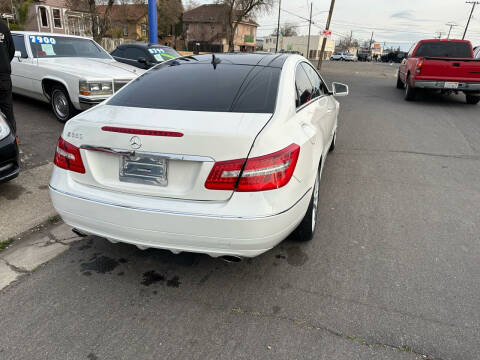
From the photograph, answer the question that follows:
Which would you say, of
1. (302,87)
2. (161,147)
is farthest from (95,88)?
(161,147)

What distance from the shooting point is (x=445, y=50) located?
11.7 metres

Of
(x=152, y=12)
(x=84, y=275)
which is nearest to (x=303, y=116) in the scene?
(x=84, y=275)

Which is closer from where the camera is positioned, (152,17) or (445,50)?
(445,50)

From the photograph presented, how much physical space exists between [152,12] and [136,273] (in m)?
13.1

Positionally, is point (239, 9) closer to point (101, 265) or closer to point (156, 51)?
point (156, 51)

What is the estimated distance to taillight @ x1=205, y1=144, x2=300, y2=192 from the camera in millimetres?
2168

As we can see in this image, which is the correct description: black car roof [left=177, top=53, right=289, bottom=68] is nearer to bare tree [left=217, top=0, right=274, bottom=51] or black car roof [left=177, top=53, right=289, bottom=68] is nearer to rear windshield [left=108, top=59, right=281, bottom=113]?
rear windshield [left=108, top=59, right=281, bottom=113]

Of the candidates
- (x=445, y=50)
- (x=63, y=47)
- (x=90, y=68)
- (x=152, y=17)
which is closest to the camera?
(x=90, y=68)

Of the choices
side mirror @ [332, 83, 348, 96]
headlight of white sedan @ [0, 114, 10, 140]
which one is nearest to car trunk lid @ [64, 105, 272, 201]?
headlight of white sedan @ [0, 114, 10, 140]

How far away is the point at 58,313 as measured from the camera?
238 cm

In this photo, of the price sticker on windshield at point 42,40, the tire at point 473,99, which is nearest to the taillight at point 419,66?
the tire at point 473,99

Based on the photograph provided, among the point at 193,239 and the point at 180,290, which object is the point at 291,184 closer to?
the point at 193,239

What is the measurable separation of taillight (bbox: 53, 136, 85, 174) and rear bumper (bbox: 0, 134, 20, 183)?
138 cm

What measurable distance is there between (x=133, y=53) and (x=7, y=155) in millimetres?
7922
